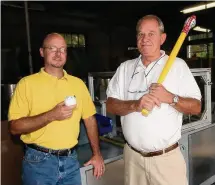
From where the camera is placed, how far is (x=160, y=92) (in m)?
1.21

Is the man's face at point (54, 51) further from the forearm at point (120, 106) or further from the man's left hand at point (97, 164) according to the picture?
the man's left hand at point (97, 164)

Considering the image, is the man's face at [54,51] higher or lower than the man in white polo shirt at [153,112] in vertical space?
higher

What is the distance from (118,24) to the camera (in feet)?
29.9

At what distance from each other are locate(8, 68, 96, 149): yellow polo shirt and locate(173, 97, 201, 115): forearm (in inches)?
22.8

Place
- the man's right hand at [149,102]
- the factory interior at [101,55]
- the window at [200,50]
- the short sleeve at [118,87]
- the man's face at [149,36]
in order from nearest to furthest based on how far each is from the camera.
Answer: the man's right hand at [149,102]
the man's face at [149,36]
the short sleeve at [118,87]
the factory interior at [101,55]
the window at [200,50]

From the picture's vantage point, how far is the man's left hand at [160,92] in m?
1.20

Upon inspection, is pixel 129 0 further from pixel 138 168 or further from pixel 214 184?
pixel 138 168

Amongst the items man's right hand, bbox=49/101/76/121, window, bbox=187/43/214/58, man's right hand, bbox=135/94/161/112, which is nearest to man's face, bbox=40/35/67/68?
man's right hand, bbox=49/101/76/121

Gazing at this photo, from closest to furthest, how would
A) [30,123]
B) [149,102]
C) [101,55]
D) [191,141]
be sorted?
[149,102] < [30,123] < [191,141] < [101,55]

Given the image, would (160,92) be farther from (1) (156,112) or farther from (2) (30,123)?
(2) (30,123)

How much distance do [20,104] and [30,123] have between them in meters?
0.13

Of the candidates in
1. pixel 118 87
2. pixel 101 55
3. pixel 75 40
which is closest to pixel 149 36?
pixel 118 87

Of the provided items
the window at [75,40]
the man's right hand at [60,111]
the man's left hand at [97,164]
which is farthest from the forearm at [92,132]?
the window at [75,40]

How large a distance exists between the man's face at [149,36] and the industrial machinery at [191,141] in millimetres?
808
